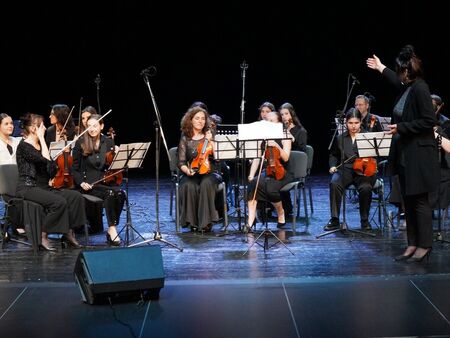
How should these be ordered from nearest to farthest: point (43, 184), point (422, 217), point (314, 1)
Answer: point (422, 217) < point (43, 184) < point (314, 1)

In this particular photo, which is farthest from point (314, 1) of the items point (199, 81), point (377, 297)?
point (377, 297)

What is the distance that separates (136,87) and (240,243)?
6.15 metres

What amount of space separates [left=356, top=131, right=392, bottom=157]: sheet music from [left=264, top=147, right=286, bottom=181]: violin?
0.83 meters

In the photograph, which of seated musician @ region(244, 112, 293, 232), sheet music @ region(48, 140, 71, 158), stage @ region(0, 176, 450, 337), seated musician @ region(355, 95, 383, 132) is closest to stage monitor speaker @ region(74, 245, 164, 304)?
stage @ region(0, 176, 450, 337)

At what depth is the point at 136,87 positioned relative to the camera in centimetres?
1230

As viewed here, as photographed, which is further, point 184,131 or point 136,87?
point 136,87

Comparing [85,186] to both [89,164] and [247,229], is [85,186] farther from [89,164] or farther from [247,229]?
[247,229]

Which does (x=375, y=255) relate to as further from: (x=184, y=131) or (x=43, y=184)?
(x=43, y=184)

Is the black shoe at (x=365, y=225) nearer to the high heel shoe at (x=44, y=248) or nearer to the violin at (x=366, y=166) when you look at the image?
the violin at (x=366, y=166)

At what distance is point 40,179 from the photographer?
6.65m

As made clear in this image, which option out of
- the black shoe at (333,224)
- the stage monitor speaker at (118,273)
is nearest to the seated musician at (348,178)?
the black shoe at (333,224)

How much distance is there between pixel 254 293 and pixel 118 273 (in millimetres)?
943

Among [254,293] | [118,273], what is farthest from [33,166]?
[254,293]

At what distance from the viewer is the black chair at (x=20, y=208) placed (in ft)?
21.2
